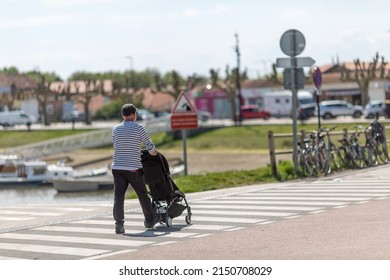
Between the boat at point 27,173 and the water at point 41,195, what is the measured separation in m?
1.01

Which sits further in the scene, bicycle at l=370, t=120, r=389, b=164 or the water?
the water

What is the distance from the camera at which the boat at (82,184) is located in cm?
5278

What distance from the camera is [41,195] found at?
53.1 metres

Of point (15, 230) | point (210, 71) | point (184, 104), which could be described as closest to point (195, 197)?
point (15, 230)

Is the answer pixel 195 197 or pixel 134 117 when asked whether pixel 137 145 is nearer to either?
pixel 134 117

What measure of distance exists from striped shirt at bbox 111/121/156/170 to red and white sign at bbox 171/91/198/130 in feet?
44.7

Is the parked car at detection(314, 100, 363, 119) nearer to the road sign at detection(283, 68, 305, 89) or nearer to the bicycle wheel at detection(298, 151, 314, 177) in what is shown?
the bicycle wheel at detection(298, 151, 314, 177)

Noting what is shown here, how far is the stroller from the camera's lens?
1445 centimetres

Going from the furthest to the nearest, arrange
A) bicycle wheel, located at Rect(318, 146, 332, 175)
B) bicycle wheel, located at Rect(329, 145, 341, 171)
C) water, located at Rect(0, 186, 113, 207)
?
1. water, located at Rect(0, 186, 113, 207)
2. bicycle wheel, located at Rect(329, 145, 341, 171)
3. bicycle wheel, located at Rect(318, 146, 332, 175)

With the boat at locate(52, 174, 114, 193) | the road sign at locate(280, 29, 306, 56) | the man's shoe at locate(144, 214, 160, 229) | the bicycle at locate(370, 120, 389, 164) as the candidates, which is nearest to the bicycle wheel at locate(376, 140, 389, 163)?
the bicycle at locate(370, 120, 389, 164)

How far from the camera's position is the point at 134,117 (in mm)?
14242

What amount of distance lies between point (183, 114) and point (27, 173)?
3540cm

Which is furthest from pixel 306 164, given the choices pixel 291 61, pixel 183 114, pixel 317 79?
pixel 183 114

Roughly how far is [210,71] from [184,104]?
258 ft
